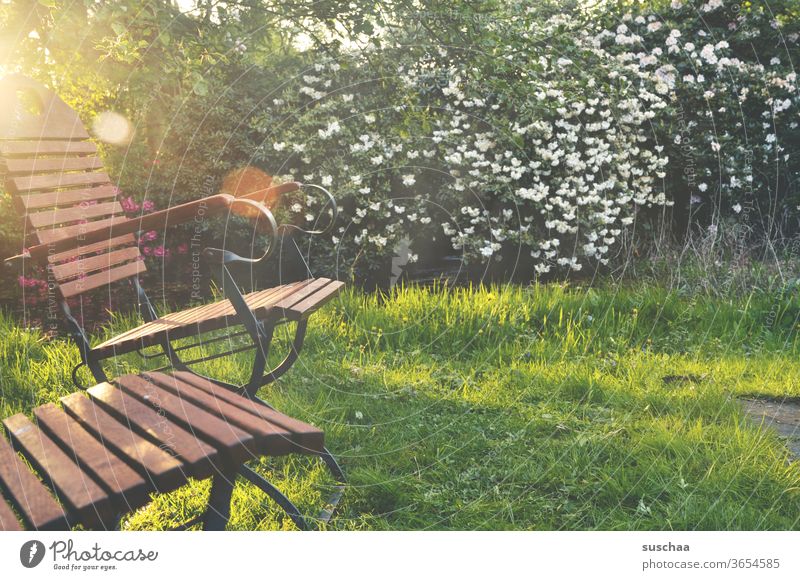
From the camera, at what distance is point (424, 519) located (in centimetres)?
205

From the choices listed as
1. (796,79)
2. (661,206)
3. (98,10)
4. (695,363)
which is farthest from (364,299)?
(796,79)

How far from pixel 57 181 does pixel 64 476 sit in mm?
1716

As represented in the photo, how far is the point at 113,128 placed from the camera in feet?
15.9

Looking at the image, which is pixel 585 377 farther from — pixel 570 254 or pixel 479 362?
pixel 570 254

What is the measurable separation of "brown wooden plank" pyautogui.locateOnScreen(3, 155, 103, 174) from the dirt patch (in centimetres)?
278

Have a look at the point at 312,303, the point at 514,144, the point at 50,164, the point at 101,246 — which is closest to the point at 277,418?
the point at 312,303

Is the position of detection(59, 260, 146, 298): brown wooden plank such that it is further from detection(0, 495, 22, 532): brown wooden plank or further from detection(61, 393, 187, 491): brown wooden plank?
detection(0, 495, 22, 532): brown wooden plank

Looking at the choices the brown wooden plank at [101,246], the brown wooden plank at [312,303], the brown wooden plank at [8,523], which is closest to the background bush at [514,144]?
the brown wooden plank at [101,246]

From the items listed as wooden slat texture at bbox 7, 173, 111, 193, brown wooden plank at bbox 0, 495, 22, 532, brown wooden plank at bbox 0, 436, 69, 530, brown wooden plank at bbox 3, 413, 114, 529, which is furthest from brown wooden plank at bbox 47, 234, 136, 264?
brown wooden plank at bbox 0, 495, 22, 532

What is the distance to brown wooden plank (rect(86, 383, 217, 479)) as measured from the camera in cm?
136

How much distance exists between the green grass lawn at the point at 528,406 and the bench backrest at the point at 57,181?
0.68 metres

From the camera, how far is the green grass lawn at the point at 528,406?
2.05m

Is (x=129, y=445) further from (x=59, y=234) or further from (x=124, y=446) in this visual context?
(x=59, y=234)

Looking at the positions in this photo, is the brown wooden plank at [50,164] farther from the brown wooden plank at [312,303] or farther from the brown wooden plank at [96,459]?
the brown wooden plank at [96,459]
